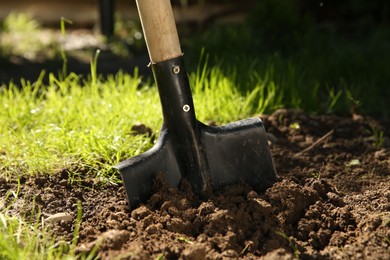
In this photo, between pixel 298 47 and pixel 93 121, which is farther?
pixel 298 47

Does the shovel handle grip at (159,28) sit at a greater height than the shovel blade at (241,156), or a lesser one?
greater

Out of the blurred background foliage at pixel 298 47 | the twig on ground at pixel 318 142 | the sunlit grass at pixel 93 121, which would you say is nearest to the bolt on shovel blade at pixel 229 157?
the sunlit grass at pixel 93 121

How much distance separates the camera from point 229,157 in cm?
255

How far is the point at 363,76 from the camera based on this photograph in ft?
14.4

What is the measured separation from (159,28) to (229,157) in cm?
55

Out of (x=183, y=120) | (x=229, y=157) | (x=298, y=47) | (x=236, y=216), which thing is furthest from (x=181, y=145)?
(x=298, y=47)

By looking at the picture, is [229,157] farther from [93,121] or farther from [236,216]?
[93,121]

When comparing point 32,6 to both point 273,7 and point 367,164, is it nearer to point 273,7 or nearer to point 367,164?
point 273,7

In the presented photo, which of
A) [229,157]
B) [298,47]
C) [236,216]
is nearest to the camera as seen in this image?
[236,216]

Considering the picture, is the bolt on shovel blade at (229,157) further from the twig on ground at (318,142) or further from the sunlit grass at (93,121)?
the twig on ground at (318,142)

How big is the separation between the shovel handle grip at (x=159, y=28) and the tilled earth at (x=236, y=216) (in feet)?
1.53

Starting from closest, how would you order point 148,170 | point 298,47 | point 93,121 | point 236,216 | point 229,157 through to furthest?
1. point 236,216
2. point 148,170
3. point 229,157
4. point 93,121
5. point 298,47

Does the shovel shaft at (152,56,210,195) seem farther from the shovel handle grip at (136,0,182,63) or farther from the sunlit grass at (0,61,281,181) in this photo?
the sunlit grass at (0,61,281,181)

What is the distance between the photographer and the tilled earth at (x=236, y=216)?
2.09 metres
